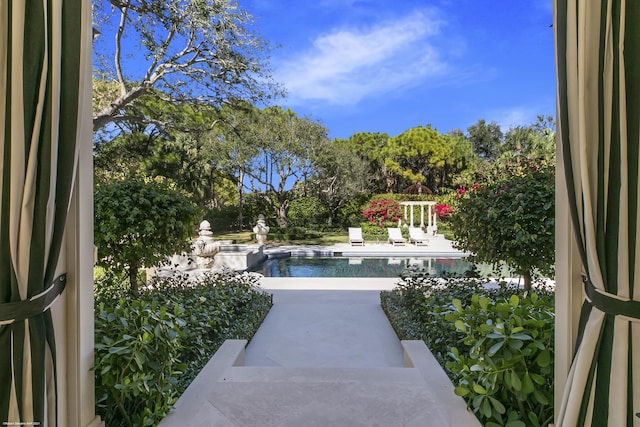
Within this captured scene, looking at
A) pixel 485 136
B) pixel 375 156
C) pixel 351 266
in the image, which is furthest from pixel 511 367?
pixel 485 136

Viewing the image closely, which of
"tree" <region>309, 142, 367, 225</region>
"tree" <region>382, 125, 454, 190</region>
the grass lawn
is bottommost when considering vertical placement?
the grass lawn

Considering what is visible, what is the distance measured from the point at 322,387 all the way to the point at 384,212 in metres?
16.9

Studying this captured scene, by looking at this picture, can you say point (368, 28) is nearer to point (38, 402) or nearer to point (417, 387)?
point (417, 387)

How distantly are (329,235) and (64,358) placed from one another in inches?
A: 653

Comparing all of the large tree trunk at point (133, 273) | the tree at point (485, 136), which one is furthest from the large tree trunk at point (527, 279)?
the tree at point (485, 136)

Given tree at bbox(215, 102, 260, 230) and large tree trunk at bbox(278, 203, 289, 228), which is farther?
large tree trunk at bbox(278, 203, 289, 228)

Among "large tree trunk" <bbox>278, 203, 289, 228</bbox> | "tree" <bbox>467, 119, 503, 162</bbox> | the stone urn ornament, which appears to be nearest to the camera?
the stone urn ornament

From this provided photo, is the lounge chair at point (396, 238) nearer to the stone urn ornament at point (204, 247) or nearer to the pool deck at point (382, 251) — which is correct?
the pool deck at point (382, 251)

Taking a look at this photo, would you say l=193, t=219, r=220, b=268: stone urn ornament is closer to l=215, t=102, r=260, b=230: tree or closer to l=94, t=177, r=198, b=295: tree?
l=94, t=177, r=198, b=295: tree

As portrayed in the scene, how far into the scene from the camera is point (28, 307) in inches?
50.2

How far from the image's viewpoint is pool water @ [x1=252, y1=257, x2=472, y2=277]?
9.52 m

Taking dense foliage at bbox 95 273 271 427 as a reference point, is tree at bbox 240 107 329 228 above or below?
above

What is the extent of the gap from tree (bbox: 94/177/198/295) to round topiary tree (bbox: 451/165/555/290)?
3.23 m

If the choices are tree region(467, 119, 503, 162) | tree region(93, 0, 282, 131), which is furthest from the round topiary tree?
tree region(467, 119, 503, 162)
